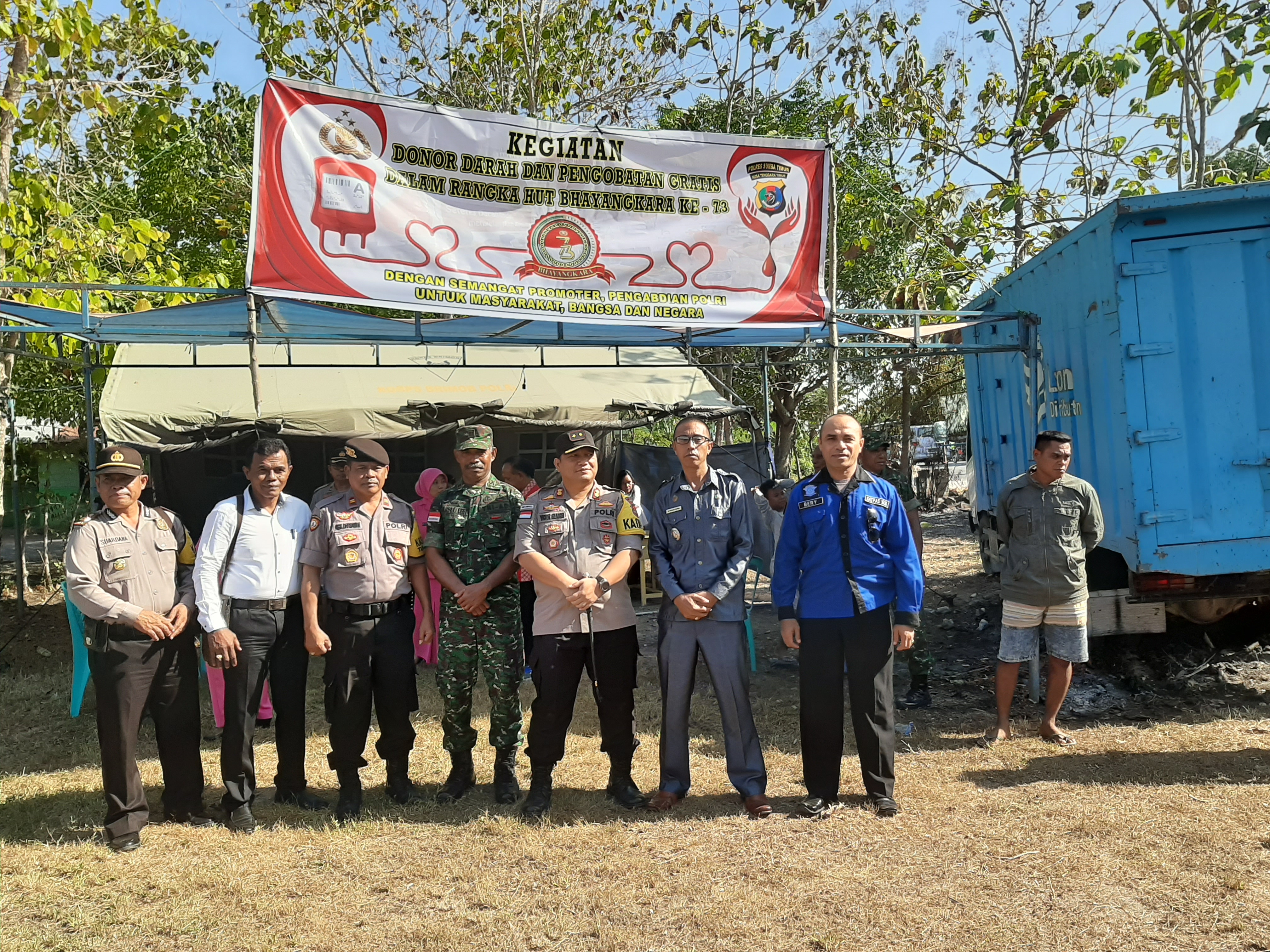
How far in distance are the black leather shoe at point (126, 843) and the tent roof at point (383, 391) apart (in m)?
3.94

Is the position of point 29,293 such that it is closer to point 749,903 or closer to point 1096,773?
point 749,903

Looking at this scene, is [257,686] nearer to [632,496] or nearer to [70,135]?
[632,496]

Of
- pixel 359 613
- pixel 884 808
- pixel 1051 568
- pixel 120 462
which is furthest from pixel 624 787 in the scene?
pixel 120 462

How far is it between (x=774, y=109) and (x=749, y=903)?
44.8 ft

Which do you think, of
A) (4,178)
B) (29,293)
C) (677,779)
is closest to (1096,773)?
(677,779)

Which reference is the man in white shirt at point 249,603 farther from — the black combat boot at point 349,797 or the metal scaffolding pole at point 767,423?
the metal scaffolding pole at point 767,423

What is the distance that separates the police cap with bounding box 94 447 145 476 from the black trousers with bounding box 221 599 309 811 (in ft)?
2.45

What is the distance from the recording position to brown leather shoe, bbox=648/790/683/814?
A: 427cm

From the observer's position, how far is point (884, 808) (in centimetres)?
407

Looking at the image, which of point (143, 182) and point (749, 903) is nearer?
point (749, 903)

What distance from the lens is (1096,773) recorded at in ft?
14.6

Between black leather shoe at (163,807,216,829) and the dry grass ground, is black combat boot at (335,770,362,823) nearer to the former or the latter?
the dry grass ground

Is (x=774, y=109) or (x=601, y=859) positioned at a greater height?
(x=774, y=109)

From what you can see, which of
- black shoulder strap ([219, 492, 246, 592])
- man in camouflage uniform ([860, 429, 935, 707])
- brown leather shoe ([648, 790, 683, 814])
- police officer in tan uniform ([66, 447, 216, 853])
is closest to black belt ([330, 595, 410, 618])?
black shoulder strap ([219, 492, 246, 592])
